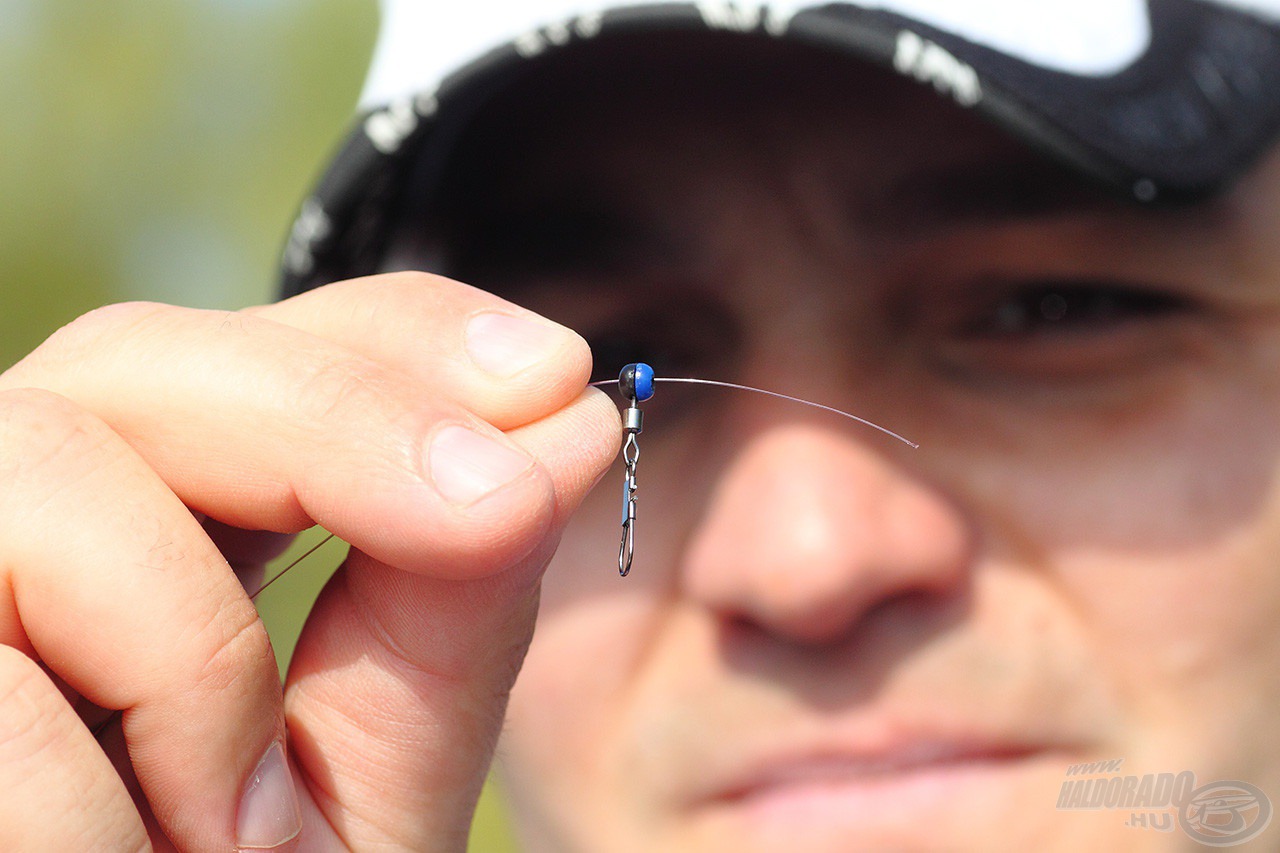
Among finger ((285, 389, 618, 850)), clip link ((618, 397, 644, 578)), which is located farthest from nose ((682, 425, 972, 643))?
finger ((285, 389, 618, 850))

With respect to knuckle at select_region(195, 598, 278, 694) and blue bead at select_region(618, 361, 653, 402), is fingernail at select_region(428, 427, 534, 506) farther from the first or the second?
blue bead at select_region(618, 361, 653, 402)

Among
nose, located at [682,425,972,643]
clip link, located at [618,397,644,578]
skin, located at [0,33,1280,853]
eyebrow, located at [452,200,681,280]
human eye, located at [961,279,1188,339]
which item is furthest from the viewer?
eyebrow, located at [452,200,681,280]

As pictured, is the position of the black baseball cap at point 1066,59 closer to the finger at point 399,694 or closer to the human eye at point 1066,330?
the human eye at point 1066,330

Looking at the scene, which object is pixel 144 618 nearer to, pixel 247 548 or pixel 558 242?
pixel 247 548

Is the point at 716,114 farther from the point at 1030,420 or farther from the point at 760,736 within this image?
the point at 760,736

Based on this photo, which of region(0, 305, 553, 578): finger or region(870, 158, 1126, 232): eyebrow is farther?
region(870, 158, 1126, 232): eyebrow

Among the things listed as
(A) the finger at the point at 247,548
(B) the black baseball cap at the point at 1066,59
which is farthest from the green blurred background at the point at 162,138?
(B) the black baseball cap at the point at 1066,59
